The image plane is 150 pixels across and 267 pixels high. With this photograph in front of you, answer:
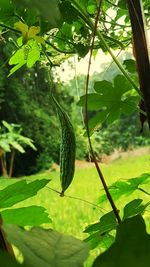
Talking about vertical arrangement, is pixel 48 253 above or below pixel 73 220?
above

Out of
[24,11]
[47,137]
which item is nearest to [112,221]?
[24,11]

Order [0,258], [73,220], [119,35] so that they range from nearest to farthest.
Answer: [0,258] < [119,35] < [73,220]

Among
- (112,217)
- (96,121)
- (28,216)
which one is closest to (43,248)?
(28,216)

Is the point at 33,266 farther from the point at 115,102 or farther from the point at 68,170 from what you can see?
the point at 115,102

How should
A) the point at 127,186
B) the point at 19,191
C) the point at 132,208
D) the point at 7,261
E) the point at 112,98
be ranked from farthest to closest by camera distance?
1. the point at 127,186
2. the point at 112,98
3. the point at 132,208
4. the point at 19,191
5. the point at 7,261

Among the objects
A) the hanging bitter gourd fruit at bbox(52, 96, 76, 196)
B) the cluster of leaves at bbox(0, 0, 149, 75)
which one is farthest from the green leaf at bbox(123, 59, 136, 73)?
the hanging bitter gourd fruit at bbox(52, 96, 76, 196)

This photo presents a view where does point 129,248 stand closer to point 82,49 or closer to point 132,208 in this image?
point 132,208

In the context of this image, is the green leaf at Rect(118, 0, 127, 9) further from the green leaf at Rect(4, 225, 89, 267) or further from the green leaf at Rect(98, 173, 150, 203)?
the green leaf at Rect(4, 225, 89, 267)
